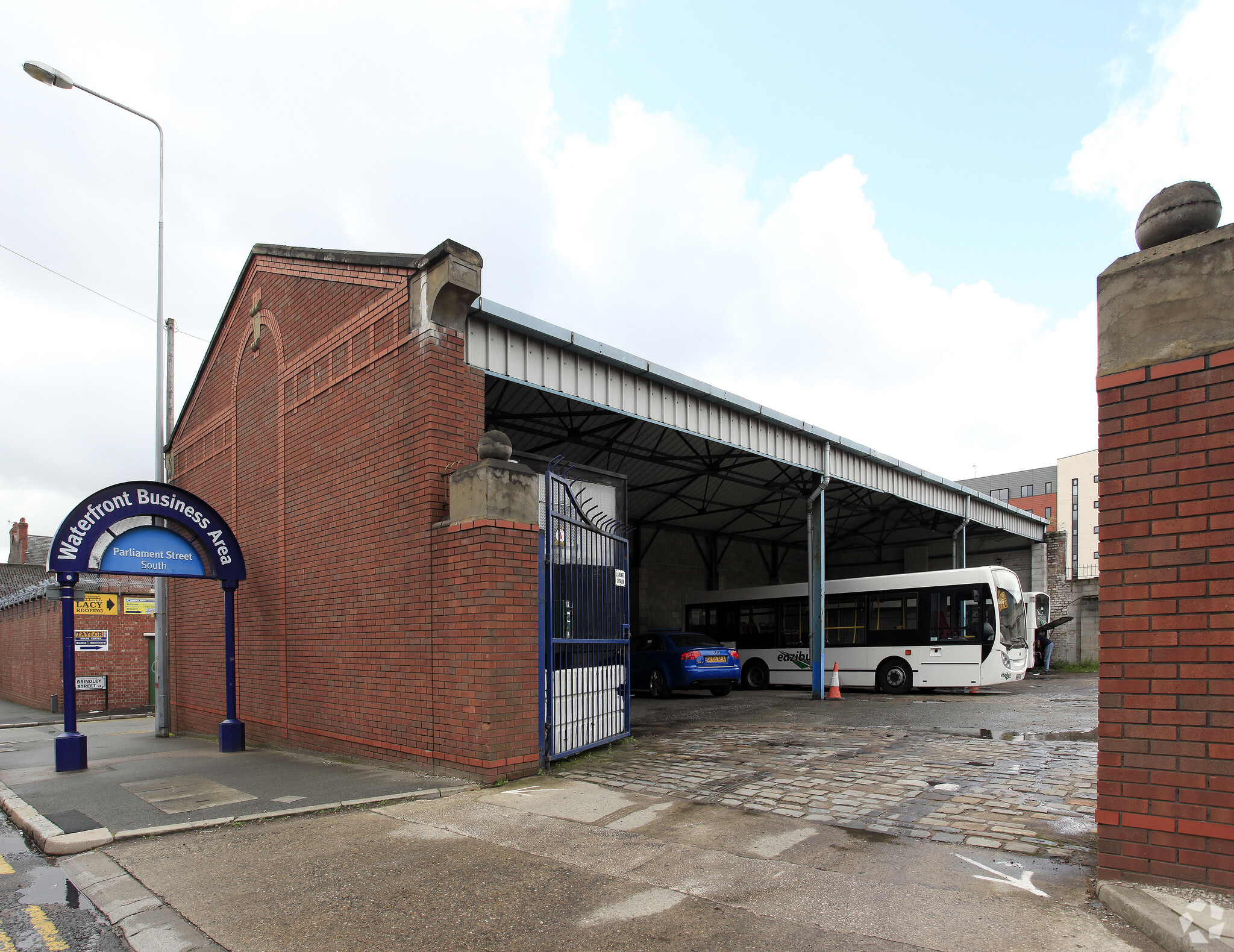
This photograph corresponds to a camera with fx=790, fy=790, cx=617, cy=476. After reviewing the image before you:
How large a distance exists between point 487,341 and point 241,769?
231 inches

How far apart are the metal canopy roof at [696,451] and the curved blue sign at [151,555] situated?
5246 millimetres

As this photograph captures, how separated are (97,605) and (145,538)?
53.5 feet

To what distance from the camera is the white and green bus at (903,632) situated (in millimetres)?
17844

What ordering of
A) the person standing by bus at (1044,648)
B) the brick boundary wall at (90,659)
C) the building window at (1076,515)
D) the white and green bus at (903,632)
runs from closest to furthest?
the white and green bus at (903,632), the brick boundary wall at (90,659), the person standing by bus at (1044,648), the building window at (1076,515)

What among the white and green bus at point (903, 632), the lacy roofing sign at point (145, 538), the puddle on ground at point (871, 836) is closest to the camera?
the puddle on ground at point (871, 836)

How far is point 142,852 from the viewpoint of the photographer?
580 cm

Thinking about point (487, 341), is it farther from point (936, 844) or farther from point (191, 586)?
point (191, 586)

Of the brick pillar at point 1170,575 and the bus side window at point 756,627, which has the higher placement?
the brick pillar at point 1170,575

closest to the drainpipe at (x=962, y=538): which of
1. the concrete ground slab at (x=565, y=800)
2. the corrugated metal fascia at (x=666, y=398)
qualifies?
the corrugated metal fascia at (x=666, y=398)

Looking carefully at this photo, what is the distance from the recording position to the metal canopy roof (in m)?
10.9

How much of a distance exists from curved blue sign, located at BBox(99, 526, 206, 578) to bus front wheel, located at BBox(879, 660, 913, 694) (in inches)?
598

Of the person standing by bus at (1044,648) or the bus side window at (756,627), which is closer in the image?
the bus side window at (756,627)

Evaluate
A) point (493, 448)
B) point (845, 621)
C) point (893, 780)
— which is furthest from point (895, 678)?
point (493, 448)

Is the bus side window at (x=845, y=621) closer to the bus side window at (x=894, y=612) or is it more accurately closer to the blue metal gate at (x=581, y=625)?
the bus side window at (x=894, y=612)
